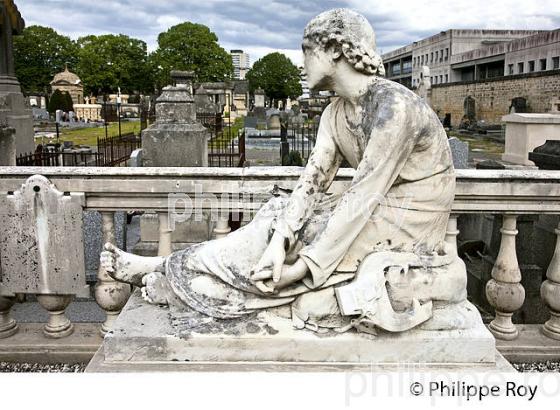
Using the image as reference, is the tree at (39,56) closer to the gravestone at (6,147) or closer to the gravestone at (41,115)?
the gravestone at (41,115)

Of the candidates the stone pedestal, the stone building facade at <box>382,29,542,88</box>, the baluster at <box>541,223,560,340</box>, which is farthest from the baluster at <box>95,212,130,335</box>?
the stone building facade at <box>382,29,542,88</box>

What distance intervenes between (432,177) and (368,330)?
80cm

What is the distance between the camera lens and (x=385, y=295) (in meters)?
2.48

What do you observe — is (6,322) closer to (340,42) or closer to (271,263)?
(271,263)

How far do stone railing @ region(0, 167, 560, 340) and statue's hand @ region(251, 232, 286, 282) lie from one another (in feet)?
2.86

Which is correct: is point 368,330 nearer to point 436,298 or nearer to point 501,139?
point 436,298

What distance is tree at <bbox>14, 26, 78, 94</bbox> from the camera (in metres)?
62.4

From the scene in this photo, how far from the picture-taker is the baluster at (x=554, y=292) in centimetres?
340

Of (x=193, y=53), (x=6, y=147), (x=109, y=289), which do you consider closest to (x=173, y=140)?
(x=6, y=147)

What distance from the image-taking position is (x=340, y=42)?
2.54m

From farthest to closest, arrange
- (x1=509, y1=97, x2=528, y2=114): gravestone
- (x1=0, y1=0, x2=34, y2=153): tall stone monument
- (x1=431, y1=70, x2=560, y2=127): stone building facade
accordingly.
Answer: (x1=509, y1=97, x2=528, y2=114): gravestone, (x1=431, y1=70, x2=560, y2=127): stone building facade, (x1=0, y1=0, x2=34, y2=153): tall stone monument

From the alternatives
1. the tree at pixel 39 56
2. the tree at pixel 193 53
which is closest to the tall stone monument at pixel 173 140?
the tree at pixel 193 53

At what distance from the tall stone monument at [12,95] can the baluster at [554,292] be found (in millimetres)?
13472

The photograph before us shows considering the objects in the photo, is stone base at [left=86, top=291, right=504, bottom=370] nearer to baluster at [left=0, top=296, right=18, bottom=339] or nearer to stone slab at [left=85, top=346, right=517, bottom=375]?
stone slab at [left=85, top=346, right=517, bottom=375]
